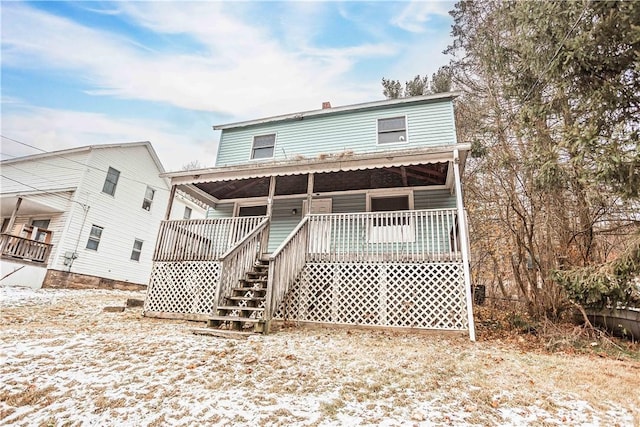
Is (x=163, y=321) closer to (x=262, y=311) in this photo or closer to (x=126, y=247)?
(x=262, y=311)

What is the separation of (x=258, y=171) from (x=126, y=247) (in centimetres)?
1242

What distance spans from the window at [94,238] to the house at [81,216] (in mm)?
42

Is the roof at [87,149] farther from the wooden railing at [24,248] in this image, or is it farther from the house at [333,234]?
the house at [333,234]

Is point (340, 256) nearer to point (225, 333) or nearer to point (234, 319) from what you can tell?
point (234, 319)

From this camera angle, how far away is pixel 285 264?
670 cm

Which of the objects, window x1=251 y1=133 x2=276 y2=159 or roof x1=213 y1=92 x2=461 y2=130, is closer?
roof x1=213 y1=92 x2=461 y2=130

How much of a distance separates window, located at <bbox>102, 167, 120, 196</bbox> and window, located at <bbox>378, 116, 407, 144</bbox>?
1432 cm

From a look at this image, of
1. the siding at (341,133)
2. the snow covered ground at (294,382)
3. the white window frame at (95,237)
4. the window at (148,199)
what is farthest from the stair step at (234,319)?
the window at (148,199)

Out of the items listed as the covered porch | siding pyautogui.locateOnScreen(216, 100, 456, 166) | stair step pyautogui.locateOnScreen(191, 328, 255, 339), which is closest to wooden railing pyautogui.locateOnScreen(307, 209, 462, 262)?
the covered porch

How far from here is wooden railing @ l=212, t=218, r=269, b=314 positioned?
21.0 feet

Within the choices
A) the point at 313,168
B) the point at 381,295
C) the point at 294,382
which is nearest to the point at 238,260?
the point at 313,168

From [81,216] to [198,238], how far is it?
10.0 metres

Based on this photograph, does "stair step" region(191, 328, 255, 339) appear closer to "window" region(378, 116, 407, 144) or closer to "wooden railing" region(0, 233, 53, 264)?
"window" region(378, 116, 407, 144)

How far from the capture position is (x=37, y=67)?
16.9 meters
